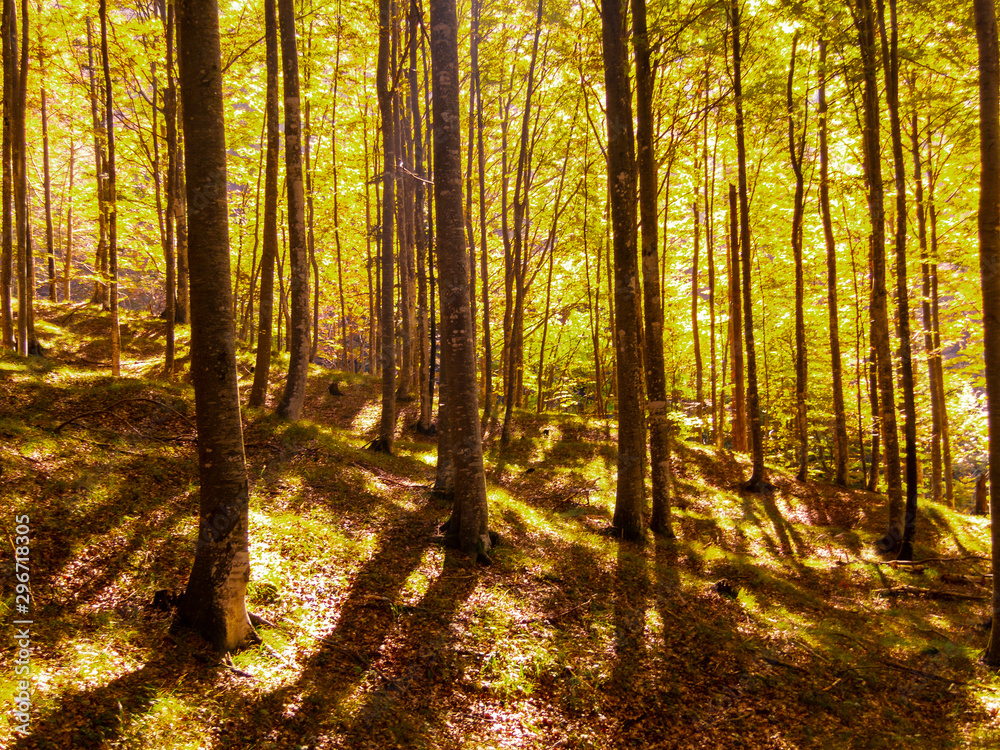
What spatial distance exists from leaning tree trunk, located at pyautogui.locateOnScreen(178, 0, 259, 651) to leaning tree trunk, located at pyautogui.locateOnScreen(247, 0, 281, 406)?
6916 millimetres

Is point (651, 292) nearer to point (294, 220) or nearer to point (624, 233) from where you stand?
point (624, 233)

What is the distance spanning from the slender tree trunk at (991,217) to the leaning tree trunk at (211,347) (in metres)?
7.78

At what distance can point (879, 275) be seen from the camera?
11.0 meters

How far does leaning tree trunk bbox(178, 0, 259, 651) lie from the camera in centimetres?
418

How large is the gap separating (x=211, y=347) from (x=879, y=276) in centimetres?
1261

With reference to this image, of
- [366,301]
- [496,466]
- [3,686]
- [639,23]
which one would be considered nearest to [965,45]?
[639,23]

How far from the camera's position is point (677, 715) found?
5.14 metres

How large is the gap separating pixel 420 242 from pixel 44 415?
9.51 m

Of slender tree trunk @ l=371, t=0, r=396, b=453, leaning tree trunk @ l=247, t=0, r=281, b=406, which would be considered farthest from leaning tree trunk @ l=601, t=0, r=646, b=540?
leaning tree trunk @ l=247, t=0, r=281, b=406

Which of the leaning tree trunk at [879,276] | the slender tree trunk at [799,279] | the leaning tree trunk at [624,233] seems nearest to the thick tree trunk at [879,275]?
the leaning tree trunk at [879,276]

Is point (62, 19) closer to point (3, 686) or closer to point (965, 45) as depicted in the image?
point (3, 686)

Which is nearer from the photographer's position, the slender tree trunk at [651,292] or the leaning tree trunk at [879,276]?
the slender tree trunk at [651,292]

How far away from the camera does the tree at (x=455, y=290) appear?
7.02m

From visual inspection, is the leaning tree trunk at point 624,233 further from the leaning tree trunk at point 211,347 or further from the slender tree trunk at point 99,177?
the slender tree trunk at point 99,177
